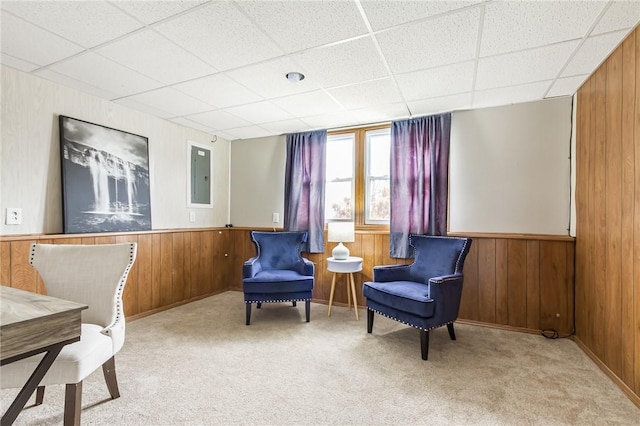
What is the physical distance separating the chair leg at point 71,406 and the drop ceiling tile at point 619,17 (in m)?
3.47

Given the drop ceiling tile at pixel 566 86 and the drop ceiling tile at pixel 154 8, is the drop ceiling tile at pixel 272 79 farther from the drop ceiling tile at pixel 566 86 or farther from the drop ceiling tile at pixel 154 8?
the drop ceiling tile at pixel 566 86

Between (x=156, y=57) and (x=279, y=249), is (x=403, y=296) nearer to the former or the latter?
(x=279, y=249)

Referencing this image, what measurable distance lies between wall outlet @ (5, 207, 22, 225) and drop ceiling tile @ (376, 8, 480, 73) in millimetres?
3159

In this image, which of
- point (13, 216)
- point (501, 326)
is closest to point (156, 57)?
point (13, 216)

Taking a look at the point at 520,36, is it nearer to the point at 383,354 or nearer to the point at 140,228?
the point at 383,354

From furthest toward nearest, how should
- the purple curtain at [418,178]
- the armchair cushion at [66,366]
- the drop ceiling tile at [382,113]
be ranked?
the purple curtain at [418,178], the drop ceiling tile at [382,113], the armchair cushion at [66,366]

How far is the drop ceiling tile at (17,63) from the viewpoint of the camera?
7.95ft

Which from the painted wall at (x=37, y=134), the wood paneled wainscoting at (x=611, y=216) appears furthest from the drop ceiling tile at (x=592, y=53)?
the painted wall at (x=37, y=134)

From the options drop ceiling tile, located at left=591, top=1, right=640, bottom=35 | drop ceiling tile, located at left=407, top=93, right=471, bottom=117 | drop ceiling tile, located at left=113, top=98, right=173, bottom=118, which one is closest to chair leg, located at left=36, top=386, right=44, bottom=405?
drop ceiling tile, located at left=113, top=98, right=173, bottom=118

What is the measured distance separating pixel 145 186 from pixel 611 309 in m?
4.45

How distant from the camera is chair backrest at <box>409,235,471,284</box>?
9.91 ft

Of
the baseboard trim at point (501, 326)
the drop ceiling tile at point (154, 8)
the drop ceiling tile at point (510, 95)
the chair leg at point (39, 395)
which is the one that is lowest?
the baseboard trim at point (501, 326)

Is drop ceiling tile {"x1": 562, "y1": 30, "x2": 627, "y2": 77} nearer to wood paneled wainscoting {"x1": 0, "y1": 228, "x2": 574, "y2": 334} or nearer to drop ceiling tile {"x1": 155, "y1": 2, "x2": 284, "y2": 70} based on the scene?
wood paneled wainscoting {"x1": 0, "y1": 228, "x2": 574, "y2": 334}

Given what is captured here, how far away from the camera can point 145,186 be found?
144 inches
